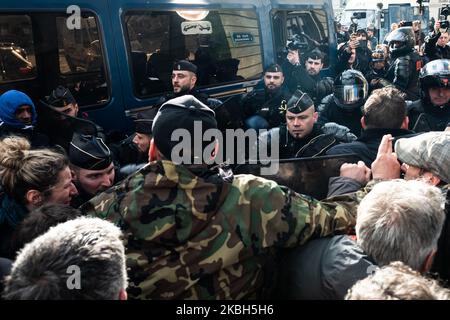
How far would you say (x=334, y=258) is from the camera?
161 centimetres

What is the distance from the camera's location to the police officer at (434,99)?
3785 mm

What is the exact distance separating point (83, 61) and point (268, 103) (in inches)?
75.6

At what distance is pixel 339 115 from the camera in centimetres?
458

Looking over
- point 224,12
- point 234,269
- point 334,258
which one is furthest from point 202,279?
point 224,12

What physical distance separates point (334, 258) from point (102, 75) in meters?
3.35

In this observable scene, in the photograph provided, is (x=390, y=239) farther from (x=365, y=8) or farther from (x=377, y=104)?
(x=365, y=8)

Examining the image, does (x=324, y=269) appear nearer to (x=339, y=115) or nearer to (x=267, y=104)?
(x=339, y=115)

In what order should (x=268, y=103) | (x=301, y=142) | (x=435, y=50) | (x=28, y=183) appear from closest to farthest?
(x=28, y=183)
(x=301, y=142)
(x=268, y=103)
(x=435, y=50)

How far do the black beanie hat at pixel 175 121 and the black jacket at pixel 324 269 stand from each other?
54 centimetres

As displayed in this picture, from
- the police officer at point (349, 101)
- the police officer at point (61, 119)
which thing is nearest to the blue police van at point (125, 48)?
the police officer at point (61, 119)

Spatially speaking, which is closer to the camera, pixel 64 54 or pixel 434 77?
pixel 434 77

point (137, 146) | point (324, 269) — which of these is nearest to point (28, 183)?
point (324, 269)

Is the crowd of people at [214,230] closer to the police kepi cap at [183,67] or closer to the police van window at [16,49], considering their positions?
the police van window at [16,49]

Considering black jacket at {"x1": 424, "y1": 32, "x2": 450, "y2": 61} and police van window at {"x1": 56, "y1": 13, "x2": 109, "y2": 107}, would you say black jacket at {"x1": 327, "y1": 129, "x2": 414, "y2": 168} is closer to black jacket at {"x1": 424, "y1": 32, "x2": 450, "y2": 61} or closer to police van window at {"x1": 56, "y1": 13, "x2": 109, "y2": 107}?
police van window at {"x1": 56, "y1": 13, "x2": 109, "y2": 107}
